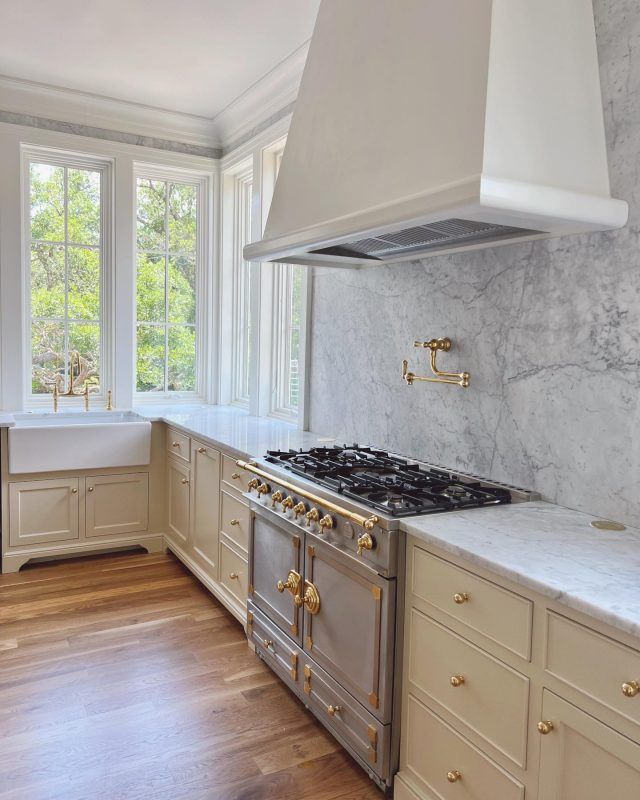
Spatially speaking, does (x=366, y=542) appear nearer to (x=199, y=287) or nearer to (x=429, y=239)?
(x=429, y=239)

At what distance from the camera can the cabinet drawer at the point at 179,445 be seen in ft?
11.8

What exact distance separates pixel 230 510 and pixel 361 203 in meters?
1.59

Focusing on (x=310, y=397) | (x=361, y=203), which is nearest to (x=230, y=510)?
(x=310, y=397)

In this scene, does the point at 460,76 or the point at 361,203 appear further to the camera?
the point at 361,203

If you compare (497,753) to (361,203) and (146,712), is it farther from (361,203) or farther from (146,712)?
(361,203)

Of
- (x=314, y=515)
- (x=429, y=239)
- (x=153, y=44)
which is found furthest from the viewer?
(x=153, y=44)

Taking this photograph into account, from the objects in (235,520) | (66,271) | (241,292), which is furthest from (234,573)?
(66,271)

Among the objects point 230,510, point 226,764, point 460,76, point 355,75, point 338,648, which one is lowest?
point 226,764

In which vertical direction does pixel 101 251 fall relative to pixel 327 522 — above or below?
above

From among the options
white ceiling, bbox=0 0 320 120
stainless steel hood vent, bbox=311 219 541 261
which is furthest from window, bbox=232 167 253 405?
stainless steel hood vent, bbox=311 219 541 261

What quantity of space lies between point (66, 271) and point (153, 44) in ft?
5.08

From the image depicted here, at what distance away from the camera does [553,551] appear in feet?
5.05

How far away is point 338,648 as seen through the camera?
6.70 feet

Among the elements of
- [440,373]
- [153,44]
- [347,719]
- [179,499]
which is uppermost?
[153,44]
